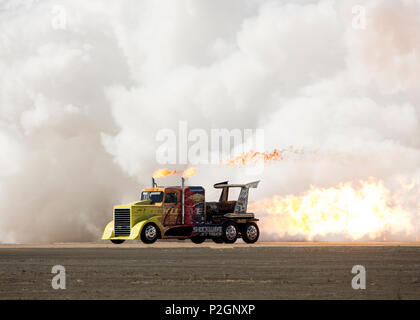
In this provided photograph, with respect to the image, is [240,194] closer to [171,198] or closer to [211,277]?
[171,198]

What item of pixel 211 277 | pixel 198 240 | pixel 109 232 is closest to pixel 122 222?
pixel 109 232

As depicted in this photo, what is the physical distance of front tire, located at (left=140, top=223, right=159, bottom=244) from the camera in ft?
179

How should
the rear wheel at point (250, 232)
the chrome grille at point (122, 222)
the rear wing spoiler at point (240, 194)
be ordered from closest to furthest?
the chrome grille at point (122, 222) → the rear wheel at point (250, 232) → the rear wing spoiler at point (240, 194)

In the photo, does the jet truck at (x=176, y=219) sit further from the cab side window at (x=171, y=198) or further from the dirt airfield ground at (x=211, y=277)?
the dirt airfield ground at (x=211, y=277)

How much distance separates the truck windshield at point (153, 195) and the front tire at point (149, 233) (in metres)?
2.33

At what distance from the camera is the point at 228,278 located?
94.5ft

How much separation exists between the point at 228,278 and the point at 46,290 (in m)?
7.29

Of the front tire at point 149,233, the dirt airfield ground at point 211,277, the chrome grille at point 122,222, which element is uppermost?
the chrome grille at point 122,222

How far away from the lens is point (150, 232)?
54.7 meters

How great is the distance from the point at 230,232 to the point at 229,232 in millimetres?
124

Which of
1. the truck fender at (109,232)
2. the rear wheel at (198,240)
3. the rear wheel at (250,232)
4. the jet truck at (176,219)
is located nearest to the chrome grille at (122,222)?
the jet truck at (176,219)

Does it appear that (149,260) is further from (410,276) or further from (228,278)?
(410,276)

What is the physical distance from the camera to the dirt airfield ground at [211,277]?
24000mm
